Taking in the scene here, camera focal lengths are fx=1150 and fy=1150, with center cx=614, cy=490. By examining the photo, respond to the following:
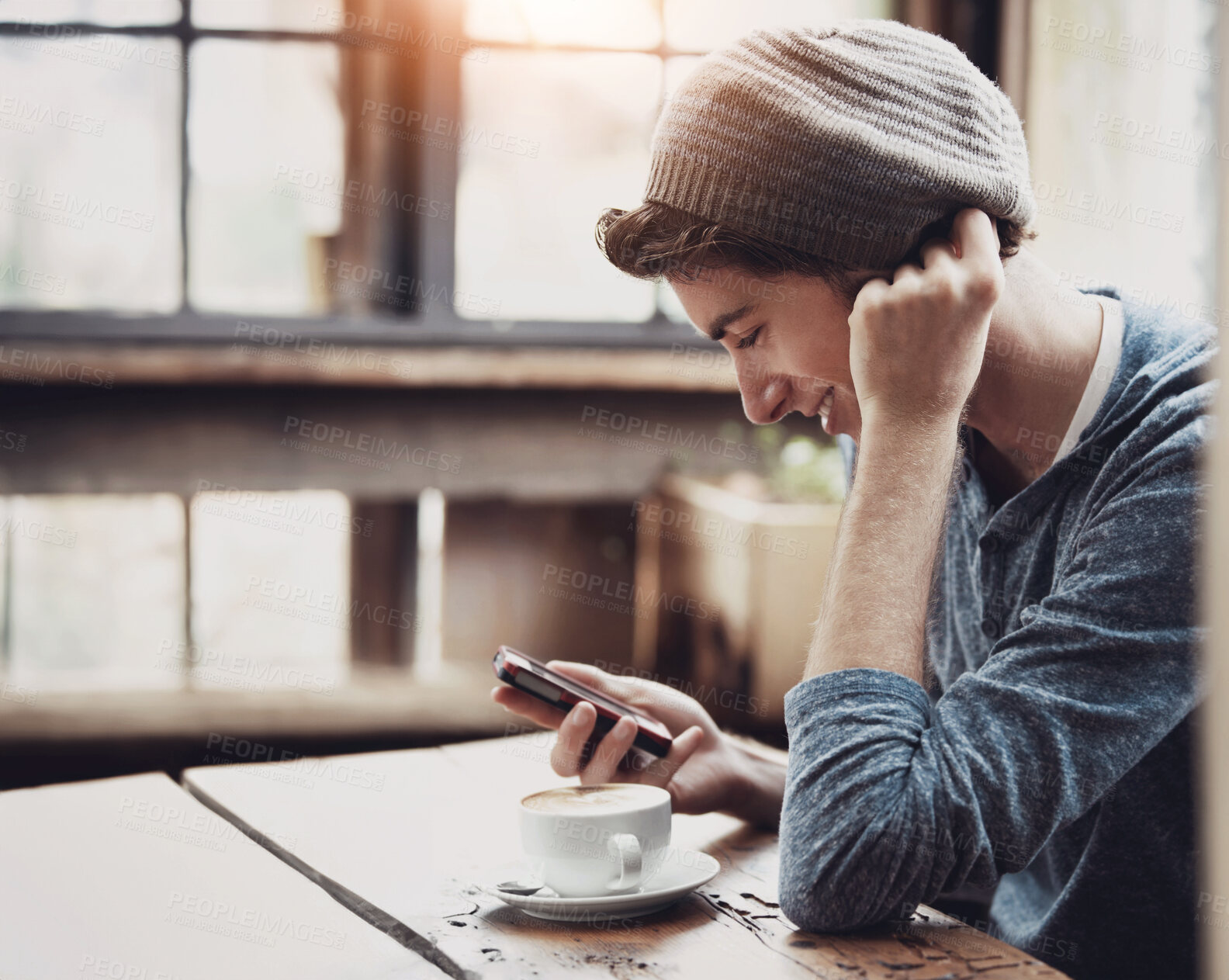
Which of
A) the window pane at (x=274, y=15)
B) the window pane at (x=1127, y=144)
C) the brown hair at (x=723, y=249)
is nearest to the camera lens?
the brown hair at (x=723, y=249)

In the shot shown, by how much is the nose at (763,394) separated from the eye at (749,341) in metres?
0.03

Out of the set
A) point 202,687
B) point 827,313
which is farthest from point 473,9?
point 827,313

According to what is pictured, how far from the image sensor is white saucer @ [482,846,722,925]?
2.63 ft

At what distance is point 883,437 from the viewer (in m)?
0.95

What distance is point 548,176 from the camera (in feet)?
10.1

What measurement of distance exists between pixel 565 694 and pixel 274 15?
247cm

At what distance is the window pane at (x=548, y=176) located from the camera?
9.86 ft

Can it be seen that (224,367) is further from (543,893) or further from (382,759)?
(543,893)

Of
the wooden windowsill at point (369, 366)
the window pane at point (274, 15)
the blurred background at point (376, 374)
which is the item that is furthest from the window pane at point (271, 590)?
the window pane at point (274, 15)

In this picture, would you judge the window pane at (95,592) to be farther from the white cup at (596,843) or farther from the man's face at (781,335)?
the white cup at (596,843)

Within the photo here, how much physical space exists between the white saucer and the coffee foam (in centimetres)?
6

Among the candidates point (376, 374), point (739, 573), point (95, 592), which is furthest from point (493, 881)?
point (95, 592)

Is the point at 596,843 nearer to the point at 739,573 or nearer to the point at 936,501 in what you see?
the point at 936,501

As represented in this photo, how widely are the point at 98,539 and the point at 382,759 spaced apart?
200 centimetres
